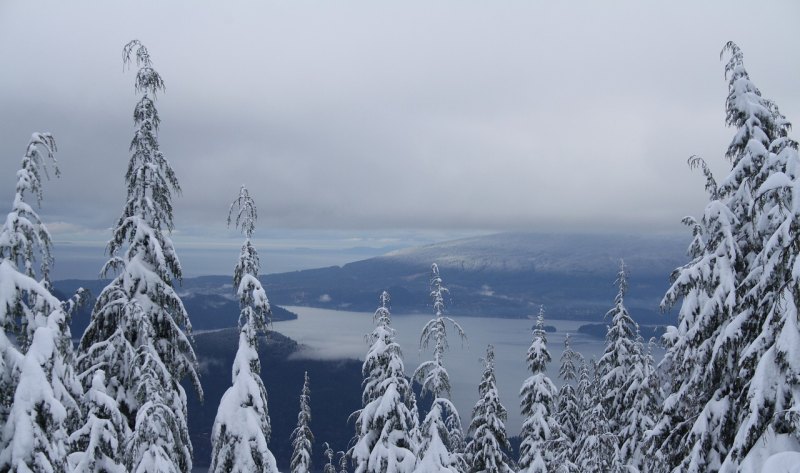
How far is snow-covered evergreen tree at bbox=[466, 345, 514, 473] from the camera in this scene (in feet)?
79.3

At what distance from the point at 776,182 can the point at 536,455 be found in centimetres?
1987

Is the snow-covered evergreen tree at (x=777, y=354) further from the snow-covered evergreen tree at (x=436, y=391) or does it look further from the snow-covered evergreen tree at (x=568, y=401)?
the snow-covered evergreen tree at (x=568, y=401)

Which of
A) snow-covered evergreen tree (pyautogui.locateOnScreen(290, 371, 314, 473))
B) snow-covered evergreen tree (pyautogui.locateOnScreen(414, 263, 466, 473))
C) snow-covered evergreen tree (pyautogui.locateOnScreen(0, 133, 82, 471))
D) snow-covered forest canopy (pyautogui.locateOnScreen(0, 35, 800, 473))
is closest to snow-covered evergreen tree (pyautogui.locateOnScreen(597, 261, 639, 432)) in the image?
snow-covered forest canopy (pyautogui.locateOnScreen(0, 35, 800, 473))

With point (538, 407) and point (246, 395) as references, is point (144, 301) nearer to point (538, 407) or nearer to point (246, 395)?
point (246, 395)

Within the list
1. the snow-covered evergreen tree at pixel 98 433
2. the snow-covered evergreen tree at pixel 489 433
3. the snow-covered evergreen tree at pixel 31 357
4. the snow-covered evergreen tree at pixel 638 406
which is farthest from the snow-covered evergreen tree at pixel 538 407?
the snow-covered evergreen tree at pixel 31 357

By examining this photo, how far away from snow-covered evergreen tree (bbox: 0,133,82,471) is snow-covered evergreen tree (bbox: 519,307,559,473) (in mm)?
20662

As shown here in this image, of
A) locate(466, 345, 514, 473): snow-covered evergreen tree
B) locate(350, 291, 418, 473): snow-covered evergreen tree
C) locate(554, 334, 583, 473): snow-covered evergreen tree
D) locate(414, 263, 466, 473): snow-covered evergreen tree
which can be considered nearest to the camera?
locate(414, 263, 466, 473): snow-covered evergreen tree

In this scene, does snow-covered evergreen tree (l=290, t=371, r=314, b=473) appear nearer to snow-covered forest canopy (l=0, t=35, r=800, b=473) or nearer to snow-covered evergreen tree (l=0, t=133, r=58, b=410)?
snow-covered forest canopy (l=0, t=35, r=800, b=473)

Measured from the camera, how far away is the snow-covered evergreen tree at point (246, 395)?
14531 mm

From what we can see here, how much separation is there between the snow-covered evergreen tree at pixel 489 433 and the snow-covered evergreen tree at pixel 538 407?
7.74 ft

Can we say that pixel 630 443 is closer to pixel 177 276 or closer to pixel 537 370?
pixel 537 370

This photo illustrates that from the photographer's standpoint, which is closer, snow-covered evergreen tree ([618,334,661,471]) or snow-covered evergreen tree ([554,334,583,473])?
snow-covered evergreen tree ([618,334,661,471])

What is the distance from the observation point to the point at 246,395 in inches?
579

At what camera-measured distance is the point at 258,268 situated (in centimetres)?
1527
